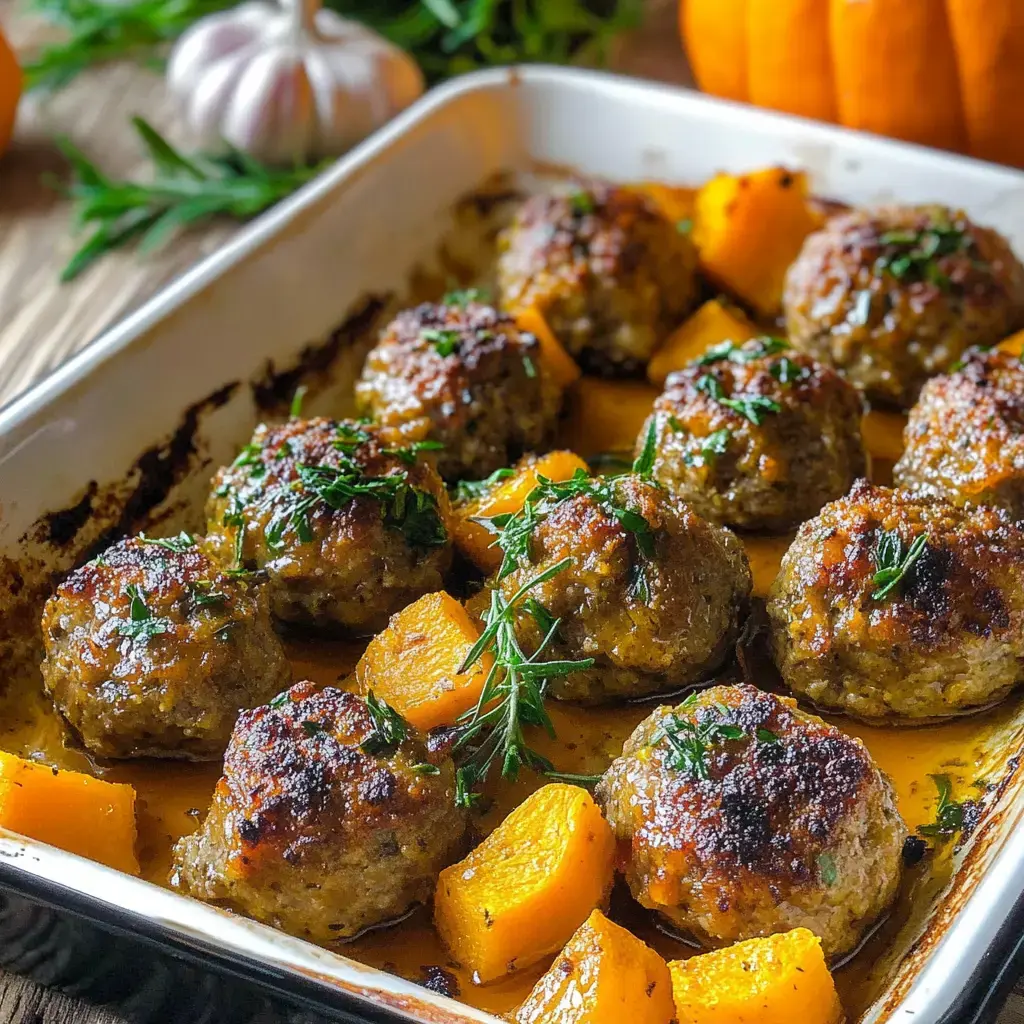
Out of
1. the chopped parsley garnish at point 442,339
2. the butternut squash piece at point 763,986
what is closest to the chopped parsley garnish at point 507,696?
the butternut squash piece at point 763,986

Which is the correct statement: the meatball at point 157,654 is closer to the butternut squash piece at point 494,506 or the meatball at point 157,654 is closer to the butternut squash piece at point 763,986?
the butternut squash piece at point 494,506

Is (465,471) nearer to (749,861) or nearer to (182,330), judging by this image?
(182,330)

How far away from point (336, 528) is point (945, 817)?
1447mm

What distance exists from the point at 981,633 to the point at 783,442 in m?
0.75

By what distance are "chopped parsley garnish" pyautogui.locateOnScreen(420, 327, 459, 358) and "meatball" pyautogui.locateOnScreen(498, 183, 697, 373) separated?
0.40 meters

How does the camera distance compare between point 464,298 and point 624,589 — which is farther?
point 464,298

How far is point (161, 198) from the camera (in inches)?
199

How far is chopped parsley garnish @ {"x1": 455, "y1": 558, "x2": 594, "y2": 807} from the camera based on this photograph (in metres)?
2.75

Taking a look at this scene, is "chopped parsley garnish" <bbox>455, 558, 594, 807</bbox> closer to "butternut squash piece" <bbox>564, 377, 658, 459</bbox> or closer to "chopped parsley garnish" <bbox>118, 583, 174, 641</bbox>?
"chopped parsley garnish" <bbox>118, 583, 174, 641</bbox>

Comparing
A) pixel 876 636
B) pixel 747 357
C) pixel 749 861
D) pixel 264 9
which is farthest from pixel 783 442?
pixel 264 9

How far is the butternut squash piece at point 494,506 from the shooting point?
3.30 metres

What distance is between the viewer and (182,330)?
367cm

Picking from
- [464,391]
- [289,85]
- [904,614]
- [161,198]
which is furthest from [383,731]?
[289,85]

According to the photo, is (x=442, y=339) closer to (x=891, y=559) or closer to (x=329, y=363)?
(x=329, y=363)
